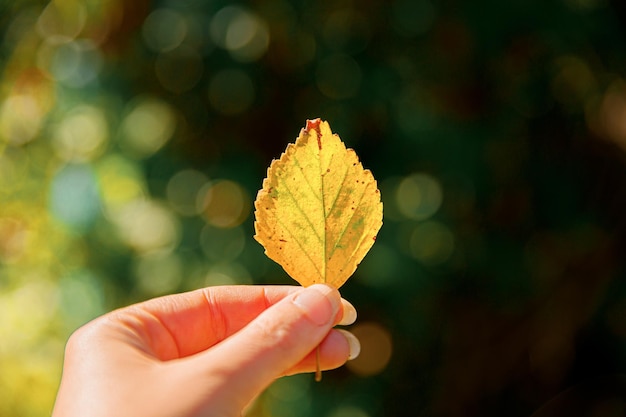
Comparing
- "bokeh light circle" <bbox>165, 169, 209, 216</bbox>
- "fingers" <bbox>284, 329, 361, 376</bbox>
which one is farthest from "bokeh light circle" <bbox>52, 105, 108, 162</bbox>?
"fingers" <bbox>284, 329, 361, 376</bbox>

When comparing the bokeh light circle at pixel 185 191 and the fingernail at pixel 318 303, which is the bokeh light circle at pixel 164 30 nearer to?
the bokeh light circle at pixel 185 191

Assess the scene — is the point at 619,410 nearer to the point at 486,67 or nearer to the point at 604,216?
the point at 604,216

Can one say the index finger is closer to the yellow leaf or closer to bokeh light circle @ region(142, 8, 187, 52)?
the yellow leaf

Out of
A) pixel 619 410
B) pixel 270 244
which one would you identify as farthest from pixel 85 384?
pixel 619 410

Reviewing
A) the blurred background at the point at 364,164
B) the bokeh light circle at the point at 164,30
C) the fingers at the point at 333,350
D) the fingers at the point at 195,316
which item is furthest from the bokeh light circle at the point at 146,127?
the fingers at the point at 333,350

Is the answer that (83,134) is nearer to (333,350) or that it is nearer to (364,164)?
(364,164)

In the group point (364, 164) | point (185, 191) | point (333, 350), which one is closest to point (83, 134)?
point (185, 191)
